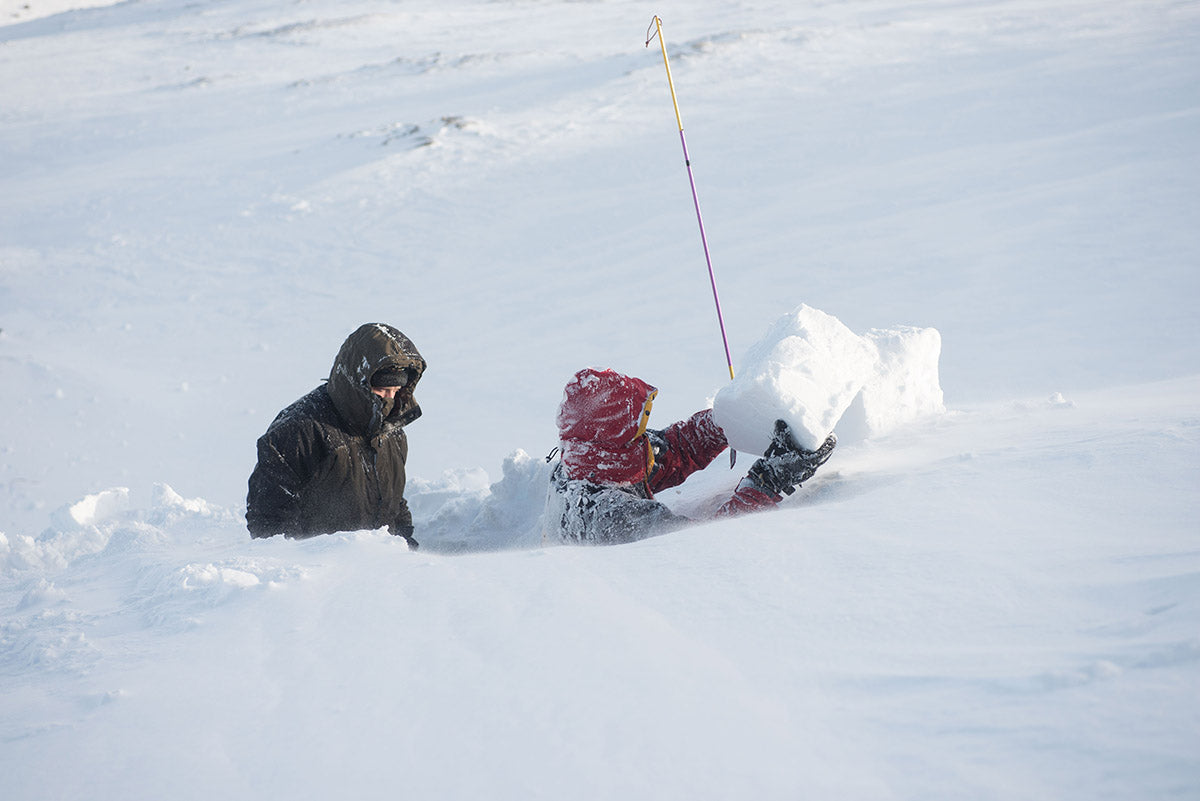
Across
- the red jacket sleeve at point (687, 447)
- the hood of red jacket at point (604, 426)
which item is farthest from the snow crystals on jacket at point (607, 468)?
the red jacket sleeve at point (687, 447)

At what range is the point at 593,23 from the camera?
59.0 ft

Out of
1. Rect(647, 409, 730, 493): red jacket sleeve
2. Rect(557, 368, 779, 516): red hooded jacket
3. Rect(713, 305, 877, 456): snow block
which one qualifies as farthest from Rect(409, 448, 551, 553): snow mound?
Rect(713, 305, 877, 456): snow block

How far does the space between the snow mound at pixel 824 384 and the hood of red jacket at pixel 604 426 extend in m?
0.35

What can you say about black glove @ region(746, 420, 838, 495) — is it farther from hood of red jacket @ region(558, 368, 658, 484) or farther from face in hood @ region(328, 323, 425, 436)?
face in hood @ region(328, 323, 425, 436)

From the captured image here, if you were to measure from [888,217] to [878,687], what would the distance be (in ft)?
25.2

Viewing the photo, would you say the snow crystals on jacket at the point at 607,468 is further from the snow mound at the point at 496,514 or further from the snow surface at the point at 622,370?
the snow mound at the point at 496,514

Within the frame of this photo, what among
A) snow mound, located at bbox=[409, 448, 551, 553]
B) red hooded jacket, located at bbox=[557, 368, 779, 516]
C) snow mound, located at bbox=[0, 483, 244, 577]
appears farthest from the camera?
snow mound, located at bbox=[409, 448, 551, 553]

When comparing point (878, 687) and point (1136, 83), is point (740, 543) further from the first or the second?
point (1136, 83)

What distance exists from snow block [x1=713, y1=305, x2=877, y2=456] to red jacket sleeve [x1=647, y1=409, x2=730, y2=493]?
30cm

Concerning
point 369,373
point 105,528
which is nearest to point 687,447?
point 369,373

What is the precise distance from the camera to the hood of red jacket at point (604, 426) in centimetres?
360

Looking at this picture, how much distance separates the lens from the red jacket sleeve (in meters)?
4.02

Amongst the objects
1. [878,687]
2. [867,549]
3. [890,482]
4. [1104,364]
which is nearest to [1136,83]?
[1104,364]

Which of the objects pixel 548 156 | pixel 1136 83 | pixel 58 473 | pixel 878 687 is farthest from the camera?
pixel 548 156
